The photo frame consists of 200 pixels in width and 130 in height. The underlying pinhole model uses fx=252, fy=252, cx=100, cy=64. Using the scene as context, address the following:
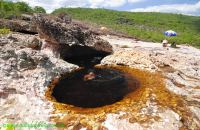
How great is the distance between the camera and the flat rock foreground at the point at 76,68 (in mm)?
11719

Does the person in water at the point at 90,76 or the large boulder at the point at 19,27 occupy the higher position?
the large boulder at the point at 19,27

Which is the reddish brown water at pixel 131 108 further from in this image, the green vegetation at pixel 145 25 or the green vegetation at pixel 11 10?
the green vegetation at pixel 145 25

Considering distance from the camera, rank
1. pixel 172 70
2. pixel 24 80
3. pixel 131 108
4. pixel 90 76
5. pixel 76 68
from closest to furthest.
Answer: pixel 131 108, pixel 24 80, pixel 90 76, pixel 172 70, pixel 76 68

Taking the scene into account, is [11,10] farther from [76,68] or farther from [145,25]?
[145,25]

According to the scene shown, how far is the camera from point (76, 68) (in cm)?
2095

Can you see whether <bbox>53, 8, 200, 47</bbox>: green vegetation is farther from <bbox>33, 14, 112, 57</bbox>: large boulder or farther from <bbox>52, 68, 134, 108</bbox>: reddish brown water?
<bbox>52, 68, 134, 108</bbox>: reddish brown water

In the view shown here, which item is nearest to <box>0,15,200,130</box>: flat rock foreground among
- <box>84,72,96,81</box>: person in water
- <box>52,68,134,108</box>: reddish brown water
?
<box>52,68,134,108</box>: reddish brown water

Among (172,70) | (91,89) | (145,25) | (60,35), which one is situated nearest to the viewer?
(91,89)

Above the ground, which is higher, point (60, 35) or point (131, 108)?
point (60, 35)

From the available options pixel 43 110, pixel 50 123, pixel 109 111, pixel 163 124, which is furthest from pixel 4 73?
pixel 163 124

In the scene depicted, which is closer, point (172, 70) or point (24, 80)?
point (24, 80)

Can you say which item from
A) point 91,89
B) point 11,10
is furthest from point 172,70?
point 11,10

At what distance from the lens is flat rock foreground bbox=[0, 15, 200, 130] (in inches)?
461

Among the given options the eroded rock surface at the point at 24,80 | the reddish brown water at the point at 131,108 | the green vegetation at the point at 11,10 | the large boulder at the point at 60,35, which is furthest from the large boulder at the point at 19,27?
the reddish brown water at the point at 131,108
